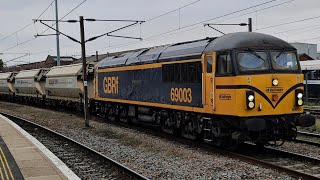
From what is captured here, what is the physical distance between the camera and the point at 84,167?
11.2 m

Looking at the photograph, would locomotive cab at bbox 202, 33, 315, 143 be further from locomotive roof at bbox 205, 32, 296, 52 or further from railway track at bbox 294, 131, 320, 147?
railway track at bbox 294, 131, 320, 147

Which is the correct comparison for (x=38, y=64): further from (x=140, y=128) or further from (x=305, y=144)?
(x=305, y=144)

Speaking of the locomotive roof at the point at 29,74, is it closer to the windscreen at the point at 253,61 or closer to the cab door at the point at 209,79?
the cab door at the point at 209,79

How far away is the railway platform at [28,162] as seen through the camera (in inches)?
347

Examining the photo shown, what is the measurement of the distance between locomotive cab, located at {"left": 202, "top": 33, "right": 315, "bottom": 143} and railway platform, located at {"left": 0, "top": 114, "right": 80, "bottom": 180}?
459cm

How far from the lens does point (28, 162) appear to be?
33.9 ft

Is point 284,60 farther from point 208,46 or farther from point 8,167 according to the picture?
point 8,167

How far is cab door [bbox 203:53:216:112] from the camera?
12062 mm

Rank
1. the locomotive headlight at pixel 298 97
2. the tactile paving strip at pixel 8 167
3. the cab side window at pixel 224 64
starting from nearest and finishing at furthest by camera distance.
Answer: the tactile paving strip at pixel 8 167 → the cab side window at pixel 224 64 → the locomotive headlight at pixel 298 97

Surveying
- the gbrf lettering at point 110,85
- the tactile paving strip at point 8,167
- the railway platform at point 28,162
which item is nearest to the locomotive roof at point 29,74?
the gbrf lettering at point 110,85

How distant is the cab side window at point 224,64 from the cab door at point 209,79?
0.16 metres

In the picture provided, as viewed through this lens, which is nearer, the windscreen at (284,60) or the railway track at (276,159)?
the railway track at (276,159)

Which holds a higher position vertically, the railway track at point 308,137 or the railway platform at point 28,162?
the railway platform at point 28,162

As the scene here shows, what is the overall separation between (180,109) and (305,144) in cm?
407
